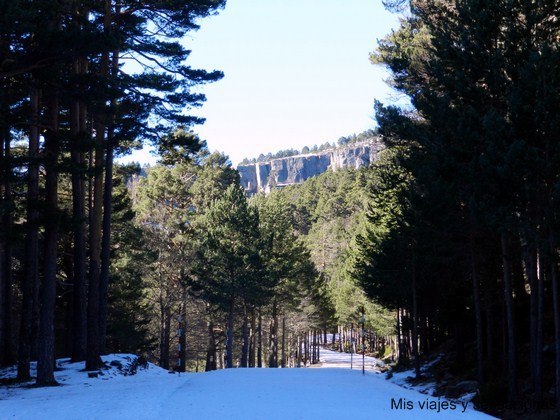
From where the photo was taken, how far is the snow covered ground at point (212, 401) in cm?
1168

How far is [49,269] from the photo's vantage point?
1797 cm

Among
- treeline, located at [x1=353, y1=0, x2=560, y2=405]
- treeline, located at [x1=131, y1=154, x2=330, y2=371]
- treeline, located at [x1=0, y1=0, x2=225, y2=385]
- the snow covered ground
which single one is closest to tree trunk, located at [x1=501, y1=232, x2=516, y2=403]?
treeline, located at [x1=353, y1=0, x2=560, y2=405]

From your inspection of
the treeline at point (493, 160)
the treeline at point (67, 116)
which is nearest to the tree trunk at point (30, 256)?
the treeline at point (67, 116)

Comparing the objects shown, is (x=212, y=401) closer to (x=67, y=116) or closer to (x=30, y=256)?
(x=30, y=256)

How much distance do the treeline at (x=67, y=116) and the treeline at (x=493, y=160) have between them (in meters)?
8.11

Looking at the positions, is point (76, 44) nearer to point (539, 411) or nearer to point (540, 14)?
point (540, 14)

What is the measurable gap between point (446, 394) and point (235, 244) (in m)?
24.6

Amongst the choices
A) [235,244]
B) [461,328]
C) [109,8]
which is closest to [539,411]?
[461,328]

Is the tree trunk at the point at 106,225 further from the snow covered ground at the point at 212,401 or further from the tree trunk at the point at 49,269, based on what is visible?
the tree trunk at the point at 49,269

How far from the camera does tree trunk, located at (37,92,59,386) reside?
1730 centimetres

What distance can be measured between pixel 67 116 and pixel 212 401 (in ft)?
48.6

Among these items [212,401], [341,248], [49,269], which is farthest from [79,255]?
[341,248]

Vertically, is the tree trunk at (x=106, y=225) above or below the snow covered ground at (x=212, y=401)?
above

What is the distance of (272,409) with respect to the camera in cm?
1237
